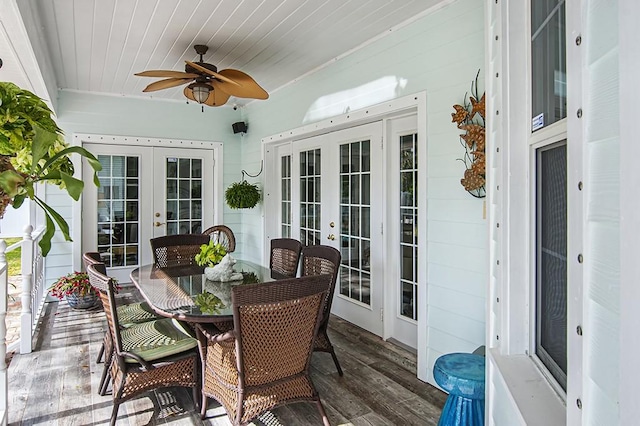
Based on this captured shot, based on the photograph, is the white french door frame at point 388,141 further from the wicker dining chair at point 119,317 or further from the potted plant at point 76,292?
the potted plant at point 76,292

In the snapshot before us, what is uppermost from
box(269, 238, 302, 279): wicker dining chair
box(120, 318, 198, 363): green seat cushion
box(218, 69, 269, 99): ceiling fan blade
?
box(218, 69, 269, 99): ceiling fan blade

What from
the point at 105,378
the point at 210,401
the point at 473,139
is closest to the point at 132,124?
the point at 105,378

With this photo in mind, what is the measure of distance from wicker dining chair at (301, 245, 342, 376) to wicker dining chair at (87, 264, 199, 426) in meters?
0.92

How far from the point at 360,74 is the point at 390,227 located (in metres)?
1.48

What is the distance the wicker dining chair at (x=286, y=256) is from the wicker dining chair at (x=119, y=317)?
Result: 1.07 meters

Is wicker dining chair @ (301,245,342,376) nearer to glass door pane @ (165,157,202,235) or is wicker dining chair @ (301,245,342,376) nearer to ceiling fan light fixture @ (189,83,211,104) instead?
ceiling fan light fixture @ (189,83,211,104)

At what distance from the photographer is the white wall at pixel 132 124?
17.4 ft

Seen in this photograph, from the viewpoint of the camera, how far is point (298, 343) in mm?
2240

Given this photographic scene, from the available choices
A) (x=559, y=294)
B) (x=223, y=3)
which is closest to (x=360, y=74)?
(x=223, y=3)

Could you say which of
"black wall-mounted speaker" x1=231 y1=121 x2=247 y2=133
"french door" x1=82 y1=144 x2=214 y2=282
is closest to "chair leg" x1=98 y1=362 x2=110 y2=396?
"french door" x1=82 y1=144 x2=214 y2=282

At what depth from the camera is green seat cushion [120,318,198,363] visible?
2.42 metres

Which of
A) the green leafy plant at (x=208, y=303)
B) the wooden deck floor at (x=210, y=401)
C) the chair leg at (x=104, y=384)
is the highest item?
the green leafy plant at (x=208, y=303)

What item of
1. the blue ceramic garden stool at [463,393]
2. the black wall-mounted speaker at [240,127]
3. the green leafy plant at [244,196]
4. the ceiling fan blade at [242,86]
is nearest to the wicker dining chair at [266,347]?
the blue ceramic garden stool at [463,393]
